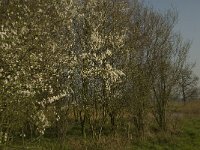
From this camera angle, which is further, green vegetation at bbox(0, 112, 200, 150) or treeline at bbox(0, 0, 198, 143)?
green vegetation at bbox(0, 112, 200, 150)

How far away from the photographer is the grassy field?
19219 mm

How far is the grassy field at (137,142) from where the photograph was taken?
19219mm

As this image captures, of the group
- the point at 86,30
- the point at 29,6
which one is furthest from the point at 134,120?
the point at 29,6

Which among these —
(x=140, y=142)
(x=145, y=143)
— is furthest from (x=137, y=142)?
(x=145, y=143)

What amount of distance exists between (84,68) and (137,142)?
5.39m

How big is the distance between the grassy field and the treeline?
2.29 feet

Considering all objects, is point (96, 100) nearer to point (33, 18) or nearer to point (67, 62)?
point (67, 62)

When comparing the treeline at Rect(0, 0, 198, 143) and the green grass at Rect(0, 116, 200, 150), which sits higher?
the treeline at Rect(0, 0, 198, 143)

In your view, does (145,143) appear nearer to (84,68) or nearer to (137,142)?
(137,142)

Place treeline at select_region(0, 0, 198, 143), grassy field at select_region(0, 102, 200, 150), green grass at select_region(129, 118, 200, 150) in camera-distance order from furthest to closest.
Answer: green grass at select_region(129, 118, 200, 150) < grassy field at select_region(0, 102, 200, 150) < treeline at select_region(0, 0, 198, 143)

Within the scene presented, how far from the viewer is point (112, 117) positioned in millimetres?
26047

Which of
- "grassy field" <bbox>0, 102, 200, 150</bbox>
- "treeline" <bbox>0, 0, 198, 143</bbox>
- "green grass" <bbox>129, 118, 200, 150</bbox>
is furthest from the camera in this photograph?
"green grass" <bbox>129, 118, 200, 150</bbox>

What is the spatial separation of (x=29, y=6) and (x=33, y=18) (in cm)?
84

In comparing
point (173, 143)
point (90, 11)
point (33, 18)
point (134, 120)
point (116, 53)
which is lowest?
point (173, 143)
